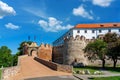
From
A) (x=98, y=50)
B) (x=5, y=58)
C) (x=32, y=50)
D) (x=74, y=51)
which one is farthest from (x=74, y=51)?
(x=5, y=58)

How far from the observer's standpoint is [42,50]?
61.8 m

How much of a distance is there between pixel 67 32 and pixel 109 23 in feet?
49.7

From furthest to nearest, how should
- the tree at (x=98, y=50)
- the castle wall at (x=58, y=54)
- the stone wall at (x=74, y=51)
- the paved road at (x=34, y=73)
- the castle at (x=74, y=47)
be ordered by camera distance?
the castle wall at (x=58, y=54)
the castle at (x=74, y=47)
the stone wall at (x=74, y=51)
the tree at (x=98, y=50)
the paved road at (x=34, y=73)

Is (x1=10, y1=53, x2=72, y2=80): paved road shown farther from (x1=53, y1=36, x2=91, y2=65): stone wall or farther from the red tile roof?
the red tile roof

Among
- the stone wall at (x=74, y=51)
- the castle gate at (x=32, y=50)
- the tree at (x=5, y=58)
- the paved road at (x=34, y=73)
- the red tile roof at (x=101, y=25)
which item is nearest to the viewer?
the paved road at (x=34, y=73)

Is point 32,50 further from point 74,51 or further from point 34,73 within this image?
point 34,73

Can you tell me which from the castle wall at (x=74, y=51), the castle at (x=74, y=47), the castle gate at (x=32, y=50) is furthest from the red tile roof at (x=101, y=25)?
the castle wall at (x=74, y=51)

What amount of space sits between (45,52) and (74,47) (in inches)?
545

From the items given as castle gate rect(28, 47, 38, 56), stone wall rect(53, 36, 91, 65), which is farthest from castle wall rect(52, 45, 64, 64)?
stone wall rect(53, 36, 91, 65)

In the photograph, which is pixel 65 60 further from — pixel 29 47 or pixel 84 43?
pixel 29 47

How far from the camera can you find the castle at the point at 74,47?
48781 mm

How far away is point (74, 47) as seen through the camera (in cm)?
4919

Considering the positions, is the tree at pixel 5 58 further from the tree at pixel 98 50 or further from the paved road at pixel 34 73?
the paved road at pixel 34 73

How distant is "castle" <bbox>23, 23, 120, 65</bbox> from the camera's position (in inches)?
1921
